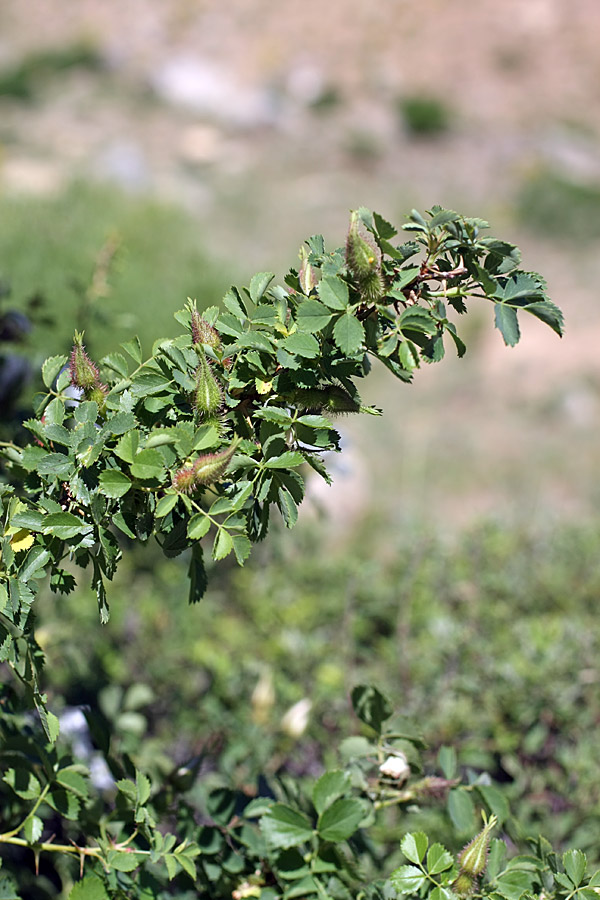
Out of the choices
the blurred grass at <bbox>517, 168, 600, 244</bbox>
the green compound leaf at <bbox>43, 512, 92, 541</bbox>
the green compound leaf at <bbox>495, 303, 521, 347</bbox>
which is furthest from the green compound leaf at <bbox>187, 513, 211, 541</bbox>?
the blurred grass at <bbox>517, 168, 600, 244</bbox>

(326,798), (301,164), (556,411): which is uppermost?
(301,164)

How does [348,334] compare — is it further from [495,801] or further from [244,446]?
[495,801]

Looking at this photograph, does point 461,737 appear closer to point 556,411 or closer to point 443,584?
point 443,584

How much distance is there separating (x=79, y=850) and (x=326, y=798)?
0.30 meters

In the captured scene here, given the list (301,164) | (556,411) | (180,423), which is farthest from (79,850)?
(301,164)

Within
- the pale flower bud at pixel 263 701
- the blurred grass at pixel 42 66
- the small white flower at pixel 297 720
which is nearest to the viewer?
the small white flower at pixel 297 720

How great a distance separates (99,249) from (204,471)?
2.55m

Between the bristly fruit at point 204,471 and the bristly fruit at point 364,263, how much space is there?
20 centimetres

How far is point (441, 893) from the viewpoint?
839mm

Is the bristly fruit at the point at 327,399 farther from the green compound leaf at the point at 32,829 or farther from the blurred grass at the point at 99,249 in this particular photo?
the blurred grass at the point at 99,249

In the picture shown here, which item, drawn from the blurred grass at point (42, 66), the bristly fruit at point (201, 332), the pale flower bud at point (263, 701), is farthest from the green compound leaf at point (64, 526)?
the blurred grass at point (42, 66)

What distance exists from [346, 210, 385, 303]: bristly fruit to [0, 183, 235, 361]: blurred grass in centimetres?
246

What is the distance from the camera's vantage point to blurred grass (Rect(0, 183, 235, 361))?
407 cm

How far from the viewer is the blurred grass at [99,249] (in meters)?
4.07
